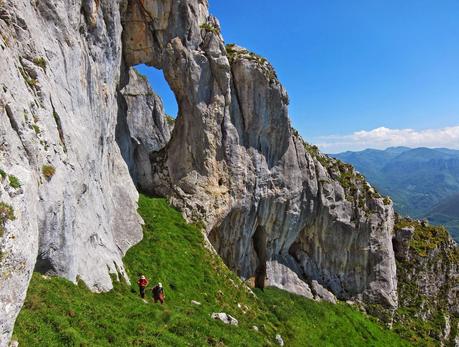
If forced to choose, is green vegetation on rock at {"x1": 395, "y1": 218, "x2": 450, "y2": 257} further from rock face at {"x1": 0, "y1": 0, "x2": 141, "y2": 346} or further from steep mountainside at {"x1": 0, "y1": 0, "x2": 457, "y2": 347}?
rock face at {"x1": 0, "y1": 0, "x2": 141, "y2": 346}

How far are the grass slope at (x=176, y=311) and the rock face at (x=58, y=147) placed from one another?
1942mm

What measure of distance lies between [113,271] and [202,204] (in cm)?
1963

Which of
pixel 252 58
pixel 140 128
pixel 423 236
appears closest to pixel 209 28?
pixel 252 58

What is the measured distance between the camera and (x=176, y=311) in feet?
87.1

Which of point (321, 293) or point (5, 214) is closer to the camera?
point (5, 214)

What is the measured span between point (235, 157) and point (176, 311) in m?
26.5

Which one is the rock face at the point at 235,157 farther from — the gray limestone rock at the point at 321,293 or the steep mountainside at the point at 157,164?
the gray limestone rock at the point at 321,293

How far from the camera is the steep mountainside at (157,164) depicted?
62.7 feet

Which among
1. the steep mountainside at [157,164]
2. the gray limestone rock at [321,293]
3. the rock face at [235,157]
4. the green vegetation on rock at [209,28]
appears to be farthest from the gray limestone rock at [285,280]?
the green vegetation on rock at [209,28]

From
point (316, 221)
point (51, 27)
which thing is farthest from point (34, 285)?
point (316, 221)

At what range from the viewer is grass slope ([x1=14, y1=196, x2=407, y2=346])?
1759cm

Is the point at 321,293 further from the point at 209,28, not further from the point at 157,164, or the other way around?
the point at 209,28

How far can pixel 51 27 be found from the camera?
26.1 m

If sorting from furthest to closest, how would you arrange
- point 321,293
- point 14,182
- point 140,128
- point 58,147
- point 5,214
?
1. point 321,293
2. point 140,128
3. point 58,147
4. point 14,182
5. point 5,214
